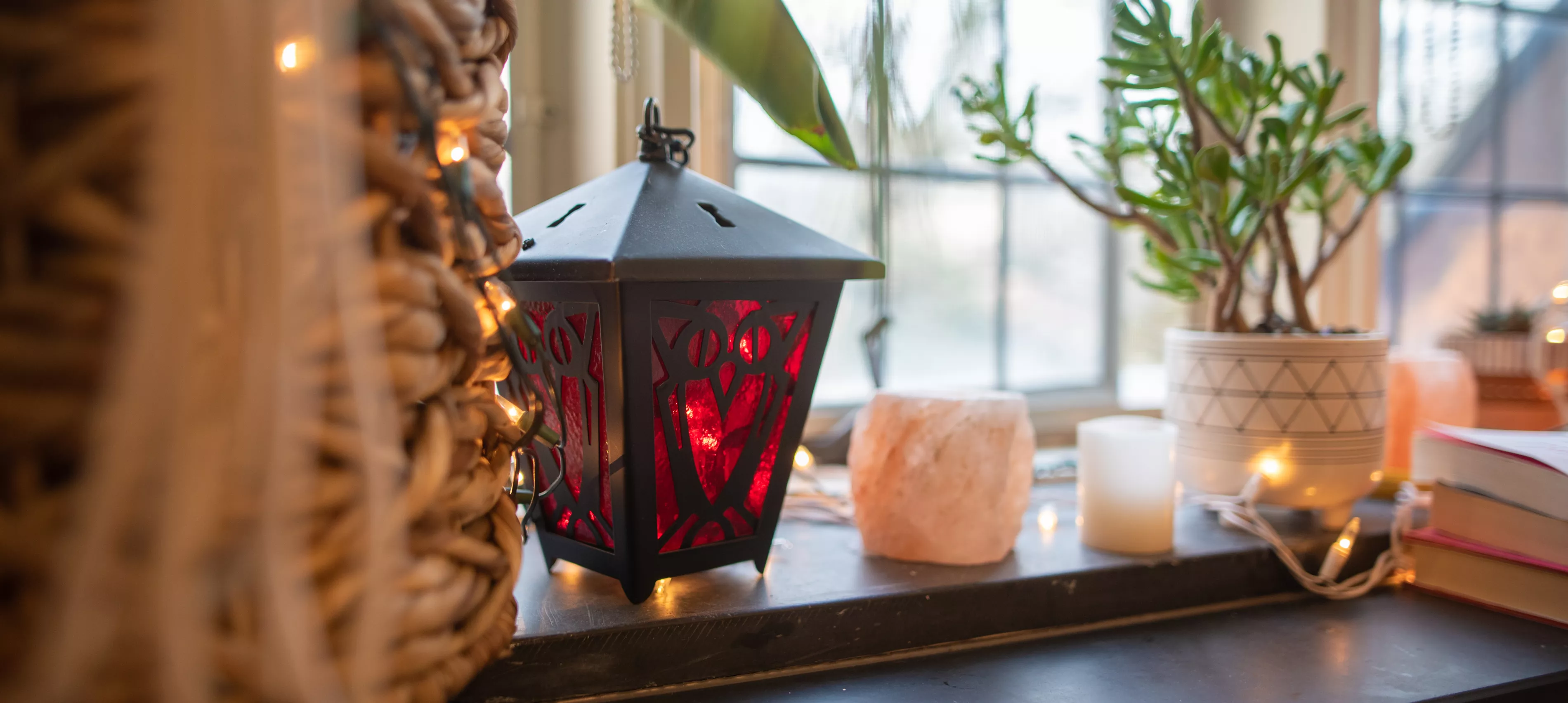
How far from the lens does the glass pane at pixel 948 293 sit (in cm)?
118

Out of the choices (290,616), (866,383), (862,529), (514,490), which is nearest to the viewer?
(290,616)

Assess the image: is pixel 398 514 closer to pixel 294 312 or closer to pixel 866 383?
pixel 294 312

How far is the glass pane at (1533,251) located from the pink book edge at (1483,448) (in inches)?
37.8

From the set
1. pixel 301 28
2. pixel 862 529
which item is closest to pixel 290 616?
pixel 301 28

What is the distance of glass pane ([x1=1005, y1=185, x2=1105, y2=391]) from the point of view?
1.29 m

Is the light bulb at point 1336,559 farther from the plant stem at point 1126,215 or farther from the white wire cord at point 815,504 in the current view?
the white wire cord at point 815,504

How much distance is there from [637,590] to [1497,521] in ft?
2.18

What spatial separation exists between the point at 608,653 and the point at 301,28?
0.40 meters

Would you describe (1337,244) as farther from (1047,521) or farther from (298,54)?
(298,54)

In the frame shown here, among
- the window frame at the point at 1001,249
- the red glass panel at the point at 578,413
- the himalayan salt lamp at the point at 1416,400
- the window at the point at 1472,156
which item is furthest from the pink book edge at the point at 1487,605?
the window at the point at 1472,156

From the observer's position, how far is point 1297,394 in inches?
29.9

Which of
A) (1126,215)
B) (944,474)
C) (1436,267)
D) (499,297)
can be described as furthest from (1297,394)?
(1436,267)

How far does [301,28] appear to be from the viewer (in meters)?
0.25

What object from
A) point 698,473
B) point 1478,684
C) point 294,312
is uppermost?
point 294,312
